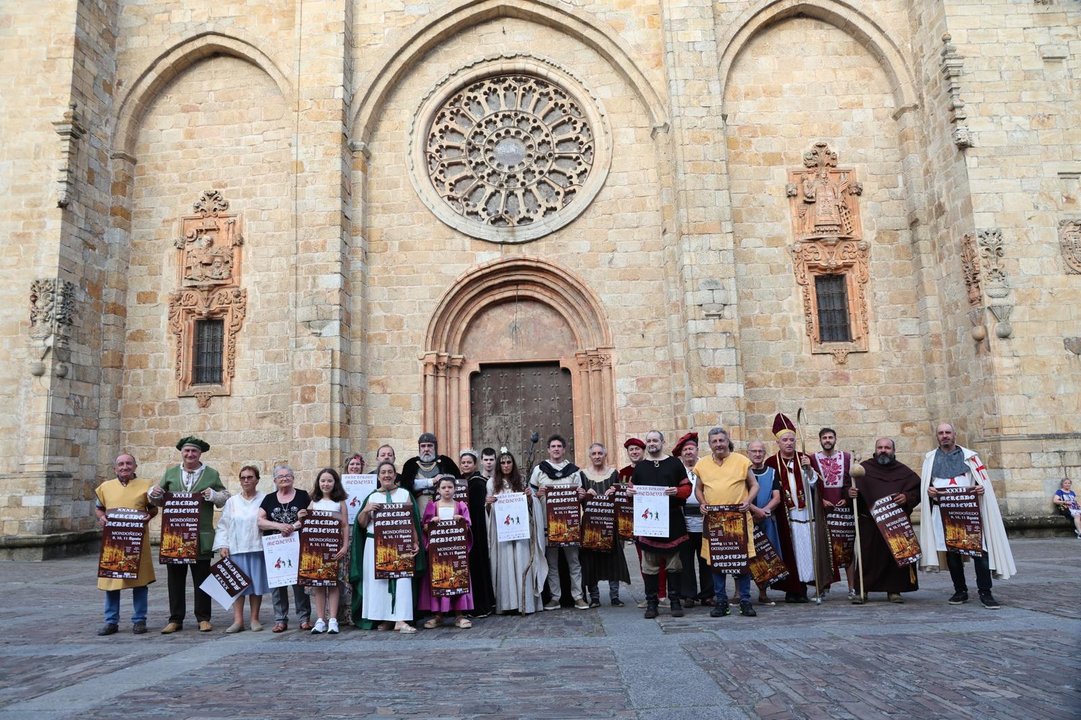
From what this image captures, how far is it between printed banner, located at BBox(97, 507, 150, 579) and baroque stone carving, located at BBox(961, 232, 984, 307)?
40.9 ft

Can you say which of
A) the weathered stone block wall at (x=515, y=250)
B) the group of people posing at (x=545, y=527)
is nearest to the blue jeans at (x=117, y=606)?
the group of people posing at (x=545, y=527)

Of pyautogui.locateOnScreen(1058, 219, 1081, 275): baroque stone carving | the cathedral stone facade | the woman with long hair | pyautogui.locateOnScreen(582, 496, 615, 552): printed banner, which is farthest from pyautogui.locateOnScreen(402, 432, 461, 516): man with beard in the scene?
pyautogui.locateOnScreen(1058, 219, 1081, 275): baroque stone carving

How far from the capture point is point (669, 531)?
7109 mm

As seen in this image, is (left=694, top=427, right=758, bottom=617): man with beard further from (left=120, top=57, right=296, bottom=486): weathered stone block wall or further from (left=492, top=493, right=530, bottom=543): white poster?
(left=120, top=57, right=296, bottom=486): weathered stone block wall

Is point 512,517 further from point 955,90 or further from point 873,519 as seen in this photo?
point 955,90

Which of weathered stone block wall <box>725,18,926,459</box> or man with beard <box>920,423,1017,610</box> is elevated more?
weathered stone block wall <box>725,18,926,459</box>

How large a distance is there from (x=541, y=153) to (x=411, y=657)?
439 inches

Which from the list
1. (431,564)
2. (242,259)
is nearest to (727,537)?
(431,564)

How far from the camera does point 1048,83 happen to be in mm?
13148

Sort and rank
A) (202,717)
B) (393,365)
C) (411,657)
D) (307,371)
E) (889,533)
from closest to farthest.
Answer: (202,717) → (411,657) → (889,533) → (307,371) → (393,365)

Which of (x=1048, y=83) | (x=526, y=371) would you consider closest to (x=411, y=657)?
(x=526, y=371)

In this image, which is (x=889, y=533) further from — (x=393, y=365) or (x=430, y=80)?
(x=430, y=80)

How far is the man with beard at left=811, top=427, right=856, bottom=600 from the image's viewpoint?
7676 millimetres

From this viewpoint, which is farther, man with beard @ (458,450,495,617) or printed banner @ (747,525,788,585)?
man with beard @ (458,450,495,617)
